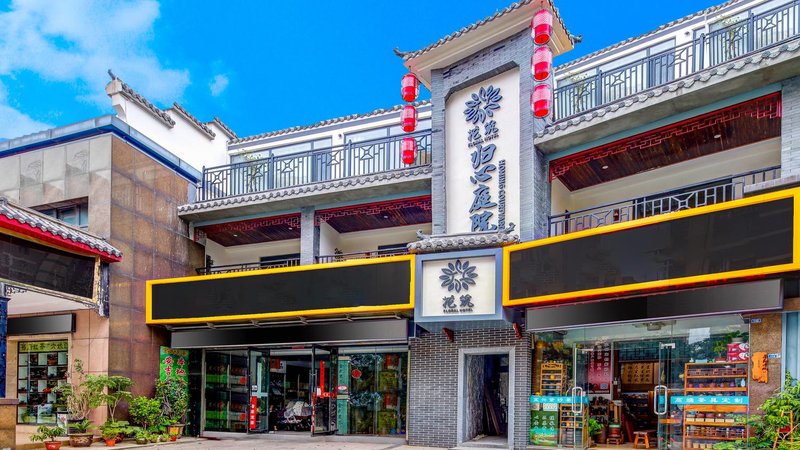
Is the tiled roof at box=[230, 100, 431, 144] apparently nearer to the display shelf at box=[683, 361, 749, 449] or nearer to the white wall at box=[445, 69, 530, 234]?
the white wall at box=[445, 69, 530, 234]

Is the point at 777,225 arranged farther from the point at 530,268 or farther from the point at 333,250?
the point at 333,250

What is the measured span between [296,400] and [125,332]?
403 centimetres

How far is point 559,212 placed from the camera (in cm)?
1248

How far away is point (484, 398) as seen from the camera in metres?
12.9

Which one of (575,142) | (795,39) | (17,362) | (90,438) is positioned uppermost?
(795,39)

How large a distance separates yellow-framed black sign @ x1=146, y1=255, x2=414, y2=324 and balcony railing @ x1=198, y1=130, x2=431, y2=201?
2246 mm

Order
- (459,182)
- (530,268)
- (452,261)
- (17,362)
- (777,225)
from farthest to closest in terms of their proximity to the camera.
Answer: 1. (17,362)
2. (459,182)
3. (452,261)
4. (530,268)
5. (777,225)

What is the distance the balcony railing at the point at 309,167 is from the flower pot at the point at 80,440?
6001 mm

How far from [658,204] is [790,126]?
308 centimetres

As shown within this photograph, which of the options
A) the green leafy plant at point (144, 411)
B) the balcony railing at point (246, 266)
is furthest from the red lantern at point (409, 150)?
the green leafy plant at point (144, 411)

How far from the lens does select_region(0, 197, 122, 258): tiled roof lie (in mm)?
10312

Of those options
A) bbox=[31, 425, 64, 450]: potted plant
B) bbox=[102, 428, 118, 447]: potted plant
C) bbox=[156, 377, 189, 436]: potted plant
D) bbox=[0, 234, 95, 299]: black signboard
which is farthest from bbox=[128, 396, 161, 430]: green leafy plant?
bbox=[0, 234, 95, 299]: black signboard

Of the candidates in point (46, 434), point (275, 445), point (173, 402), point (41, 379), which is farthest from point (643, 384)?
point (41, 379)

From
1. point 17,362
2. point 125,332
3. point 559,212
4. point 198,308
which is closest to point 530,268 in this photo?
point 559,212
